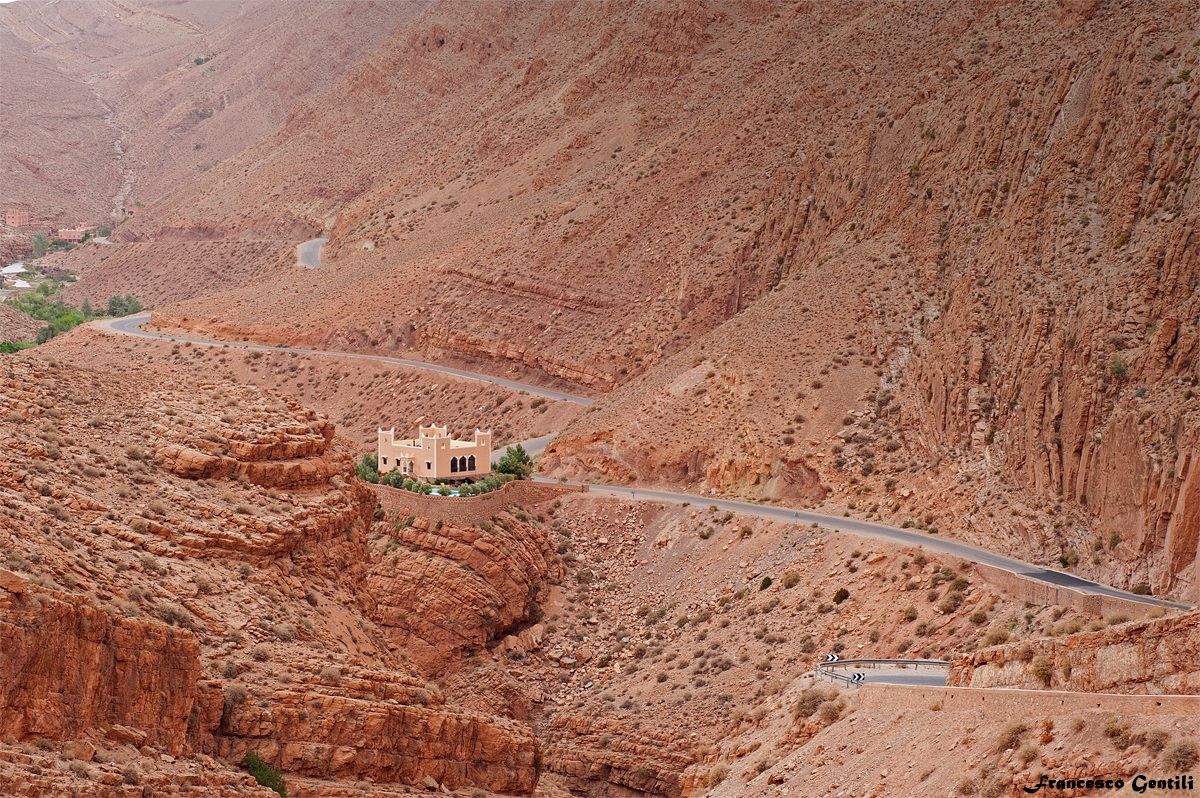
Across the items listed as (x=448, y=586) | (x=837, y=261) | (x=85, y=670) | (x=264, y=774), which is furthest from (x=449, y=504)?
(x=85, y=670)

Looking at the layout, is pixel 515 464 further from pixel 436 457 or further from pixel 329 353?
pixel 329 353

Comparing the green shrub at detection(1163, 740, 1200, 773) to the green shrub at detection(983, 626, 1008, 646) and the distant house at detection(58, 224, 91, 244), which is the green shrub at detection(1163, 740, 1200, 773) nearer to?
the green shrub at detection(983, 626, 1008, 646)

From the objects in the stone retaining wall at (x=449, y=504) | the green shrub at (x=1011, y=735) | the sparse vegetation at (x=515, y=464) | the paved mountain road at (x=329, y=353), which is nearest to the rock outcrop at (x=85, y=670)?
the green shrub at (x=1011, y=735)

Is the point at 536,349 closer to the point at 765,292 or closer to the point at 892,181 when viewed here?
the point at 765,292

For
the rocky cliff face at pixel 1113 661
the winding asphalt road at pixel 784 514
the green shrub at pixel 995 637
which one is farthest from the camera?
the winding asphalt road at pixel 784 514

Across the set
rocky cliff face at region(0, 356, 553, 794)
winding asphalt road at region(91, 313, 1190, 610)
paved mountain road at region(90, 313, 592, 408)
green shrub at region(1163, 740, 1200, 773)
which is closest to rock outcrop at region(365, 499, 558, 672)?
winding asphalt road at region(91, 313, 1190, 610)

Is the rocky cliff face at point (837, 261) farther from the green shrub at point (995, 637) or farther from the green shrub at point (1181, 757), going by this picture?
the green shrub at point (1181, 757)
